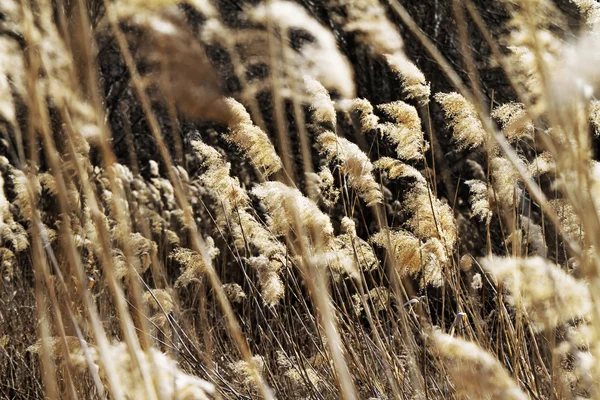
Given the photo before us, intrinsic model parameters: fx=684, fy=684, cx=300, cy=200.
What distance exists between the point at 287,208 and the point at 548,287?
2.12 ft

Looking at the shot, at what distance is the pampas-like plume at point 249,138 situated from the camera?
179 cm

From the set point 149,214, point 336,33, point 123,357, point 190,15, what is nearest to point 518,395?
point 123,357

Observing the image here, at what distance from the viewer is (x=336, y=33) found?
5.54 m

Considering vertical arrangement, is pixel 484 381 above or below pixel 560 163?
below

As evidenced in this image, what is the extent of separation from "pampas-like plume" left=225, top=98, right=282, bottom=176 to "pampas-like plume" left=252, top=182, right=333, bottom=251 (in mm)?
134

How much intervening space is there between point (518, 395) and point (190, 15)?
7068 mm

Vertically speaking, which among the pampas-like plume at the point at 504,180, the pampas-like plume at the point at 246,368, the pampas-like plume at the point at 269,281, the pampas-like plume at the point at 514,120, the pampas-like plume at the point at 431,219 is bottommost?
the pampas-like plume at the point at 246,368

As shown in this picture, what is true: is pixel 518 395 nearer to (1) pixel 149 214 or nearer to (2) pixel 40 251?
(2) pixel 40 251

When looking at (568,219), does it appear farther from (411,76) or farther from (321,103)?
(321,103)

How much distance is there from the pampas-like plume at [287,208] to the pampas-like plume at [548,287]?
49 centimetres

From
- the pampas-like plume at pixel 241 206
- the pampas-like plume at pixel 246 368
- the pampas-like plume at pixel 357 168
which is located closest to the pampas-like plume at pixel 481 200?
the pampas-like plume at pixel 357 168

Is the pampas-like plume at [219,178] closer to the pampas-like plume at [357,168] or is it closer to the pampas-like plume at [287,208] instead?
the pampas-like plume at [287,208]

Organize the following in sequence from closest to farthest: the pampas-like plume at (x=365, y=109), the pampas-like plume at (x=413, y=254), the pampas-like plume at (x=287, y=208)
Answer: the pampas-like plume at (x=287, y=208), the pampas-like plume at (x=413, y=254), the pampas-like plume at (x=365, y=109)

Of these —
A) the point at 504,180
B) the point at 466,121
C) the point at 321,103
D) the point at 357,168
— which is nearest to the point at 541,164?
the point at 504,180
